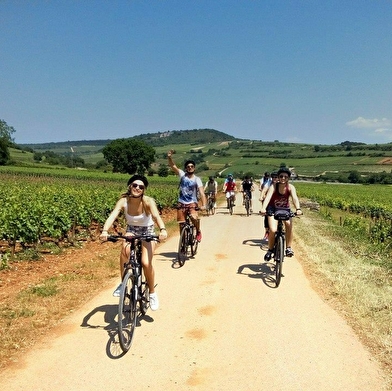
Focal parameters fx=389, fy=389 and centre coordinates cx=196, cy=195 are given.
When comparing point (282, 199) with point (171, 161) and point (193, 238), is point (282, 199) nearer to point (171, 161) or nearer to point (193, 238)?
point (193, 238)

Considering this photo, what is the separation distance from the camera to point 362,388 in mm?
4004

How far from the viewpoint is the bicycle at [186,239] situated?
30.1 ft

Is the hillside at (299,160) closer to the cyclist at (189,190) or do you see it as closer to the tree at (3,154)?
the tree at (3,154)

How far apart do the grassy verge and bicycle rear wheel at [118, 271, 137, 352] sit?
9.82ft

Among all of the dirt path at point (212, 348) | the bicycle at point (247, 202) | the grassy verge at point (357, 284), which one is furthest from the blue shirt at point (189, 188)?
the bicycle at point (247, 202)

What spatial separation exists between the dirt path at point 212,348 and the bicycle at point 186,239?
4.85ft

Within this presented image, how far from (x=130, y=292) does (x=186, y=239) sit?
178 inches

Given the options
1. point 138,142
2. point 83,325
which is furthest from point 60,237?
point 138,142

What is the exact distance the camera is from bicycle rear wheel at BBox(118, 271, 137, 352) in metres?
4.62

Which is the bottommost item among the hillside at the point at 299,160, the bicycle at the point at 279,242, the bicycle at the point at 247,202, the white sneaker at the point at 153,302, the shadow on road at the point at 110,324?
the hillside at the point at 299,160

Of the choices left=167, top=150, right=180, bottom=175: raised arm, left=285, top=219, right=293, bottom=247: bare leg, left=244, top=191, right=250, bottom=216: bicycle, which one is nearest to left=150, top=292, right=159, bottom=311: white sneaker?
left=285, top=219, right=293, bottom=247: bare leg

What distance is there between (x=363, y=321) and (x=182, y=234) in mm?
4651

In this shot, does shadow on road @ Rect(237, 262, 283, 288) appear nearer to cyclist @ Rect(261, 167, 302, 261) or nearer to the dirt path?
the dirt path

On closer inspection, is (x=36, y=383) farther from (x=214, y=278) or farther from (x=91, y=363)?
→ (x=214, y=278)
